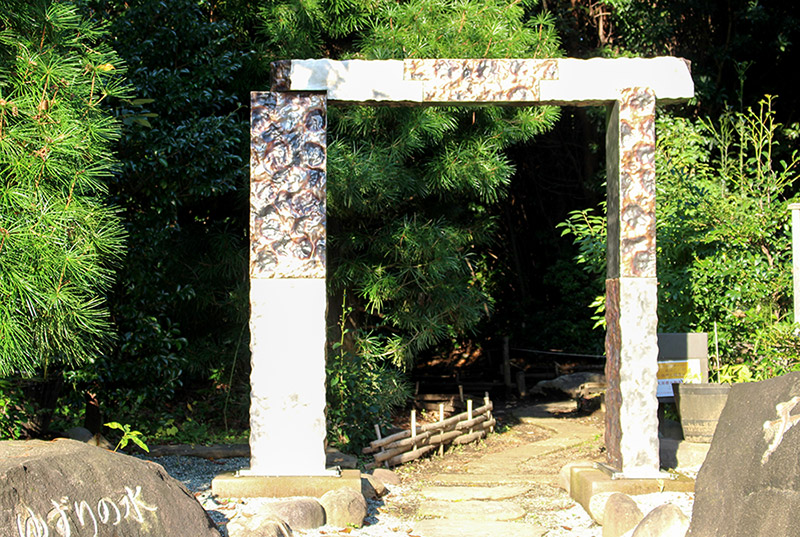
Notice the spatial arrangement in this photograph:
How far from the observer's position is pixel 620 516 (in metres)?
3.86

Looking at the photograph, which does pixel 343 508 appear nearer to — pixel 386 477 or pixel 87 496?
pixel 386 477

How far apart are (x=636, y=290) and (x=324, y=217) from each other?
195cm

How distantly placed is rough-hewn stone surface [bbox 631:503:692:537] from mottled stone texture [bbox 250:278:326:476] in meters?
1.86

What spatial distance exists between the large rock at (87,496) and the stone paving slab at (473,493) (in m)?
2.18

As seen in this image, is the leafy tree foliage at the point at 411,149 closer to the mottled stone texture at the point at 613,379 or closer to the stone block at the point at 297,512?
the mottled stone texture at the point at 613,379

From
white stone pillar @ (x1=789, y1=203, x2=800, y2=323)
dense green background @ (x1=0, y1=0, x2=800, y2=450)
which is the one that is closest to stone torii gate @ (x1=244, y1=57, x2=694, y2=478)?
dense green background @ (x1=0, y1=0, x2=800, y2=450)

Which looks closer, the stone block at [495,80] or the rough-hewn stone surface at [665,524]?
the rough-hewn stone surface at [665,524]

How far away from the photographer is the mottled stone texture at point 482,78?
458 centimetres

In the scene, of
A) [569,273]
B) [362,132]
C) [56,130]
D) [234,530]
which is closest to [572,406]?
[569,273]

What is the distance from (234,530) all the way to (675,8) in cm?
776

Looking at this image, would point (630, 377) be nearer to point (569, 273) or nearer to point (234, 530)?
point (234, 530)

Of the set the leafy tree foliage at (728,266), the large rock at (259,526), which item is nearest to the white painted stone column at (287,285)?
the large rock at (259,526)

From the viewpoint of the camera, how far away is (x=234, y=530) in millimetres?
3672

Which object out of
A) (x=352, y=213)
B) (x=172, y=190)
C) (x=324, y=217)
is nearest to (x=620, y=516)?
(x=324, y=217)
